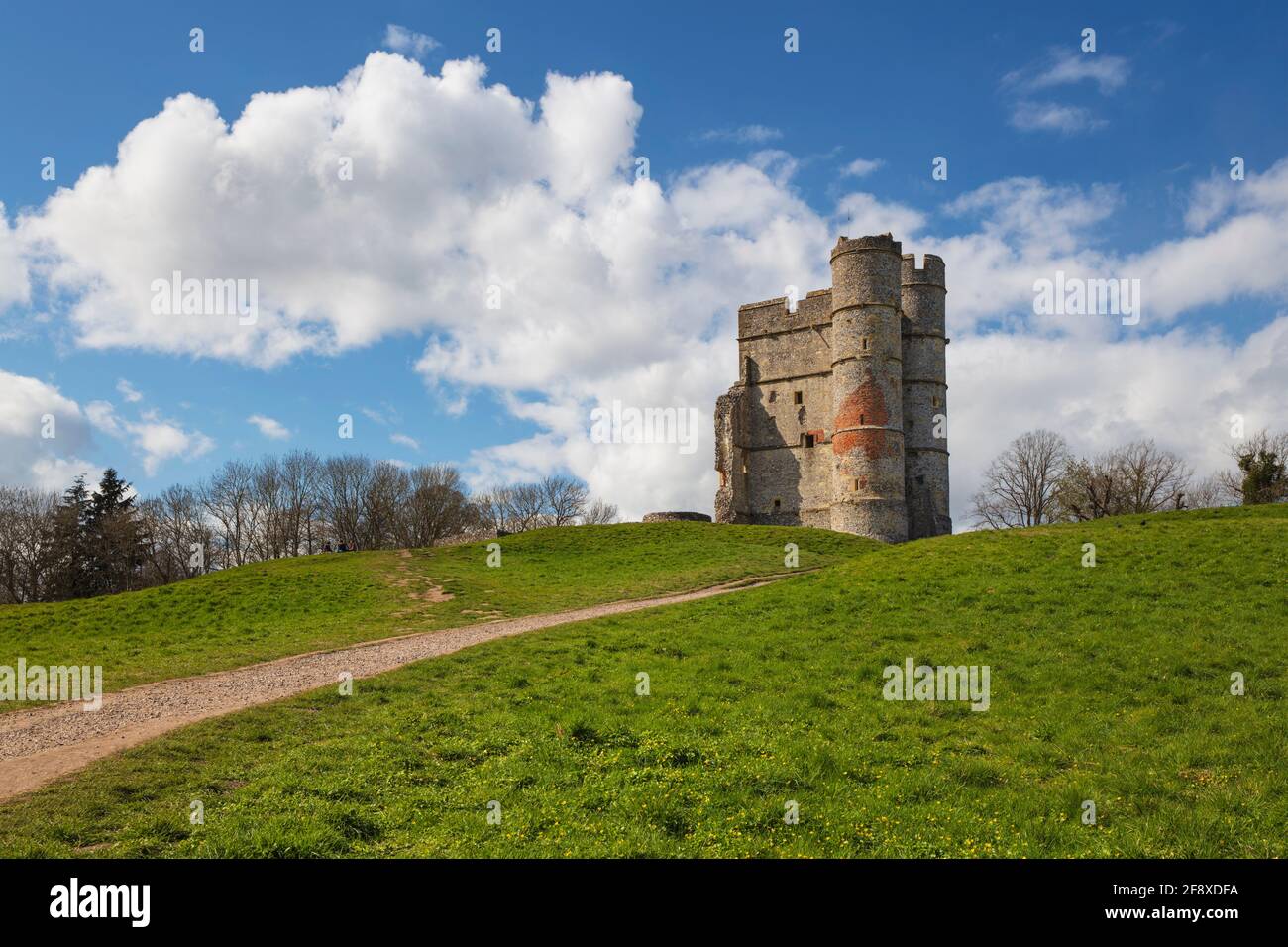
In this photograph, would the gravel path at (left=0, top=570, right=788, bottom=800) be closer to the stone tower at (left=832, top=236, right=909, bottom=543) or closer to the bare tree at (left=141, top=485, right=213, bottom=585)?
the stone tower at (left=832, top=236, right=909, bottom=543)

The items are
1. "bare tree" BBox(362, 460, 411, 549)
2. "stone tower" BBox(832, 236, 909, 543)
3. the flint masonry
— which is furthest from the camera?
"bare tree" BBox(362, 460, 411, 549)

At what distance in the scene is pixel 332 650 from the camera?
22766 mm

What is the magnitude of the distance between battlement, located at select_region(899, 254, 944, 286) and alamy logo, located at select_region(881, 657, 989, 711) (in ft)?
168

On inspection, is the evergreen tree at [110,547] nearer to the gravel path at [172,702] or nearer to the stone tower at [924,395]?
the gravel path at [172,702]

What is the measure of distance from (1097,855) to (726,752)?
4794mm

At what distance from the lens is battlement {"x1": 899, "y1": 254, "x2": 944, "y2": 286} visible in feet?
204

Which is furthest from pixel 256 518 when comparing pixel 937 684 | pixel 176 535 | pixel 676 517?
pixel 937 684

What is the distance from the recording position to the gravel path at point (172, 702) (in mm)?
11891

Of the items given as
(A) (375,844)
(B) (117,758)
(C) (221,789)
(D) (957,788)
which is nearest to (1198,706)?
(D) (957,788)

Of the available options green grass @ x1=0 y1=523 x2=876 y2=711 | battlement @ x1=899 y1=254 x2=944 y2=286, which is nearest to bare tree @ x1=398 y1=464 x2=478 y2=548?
green grass @ x1=0 y1=523 x2=876 y2=711

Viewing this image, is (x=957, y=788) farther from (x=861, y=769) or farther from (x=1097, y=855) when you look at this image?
(x=1097, y=855)
